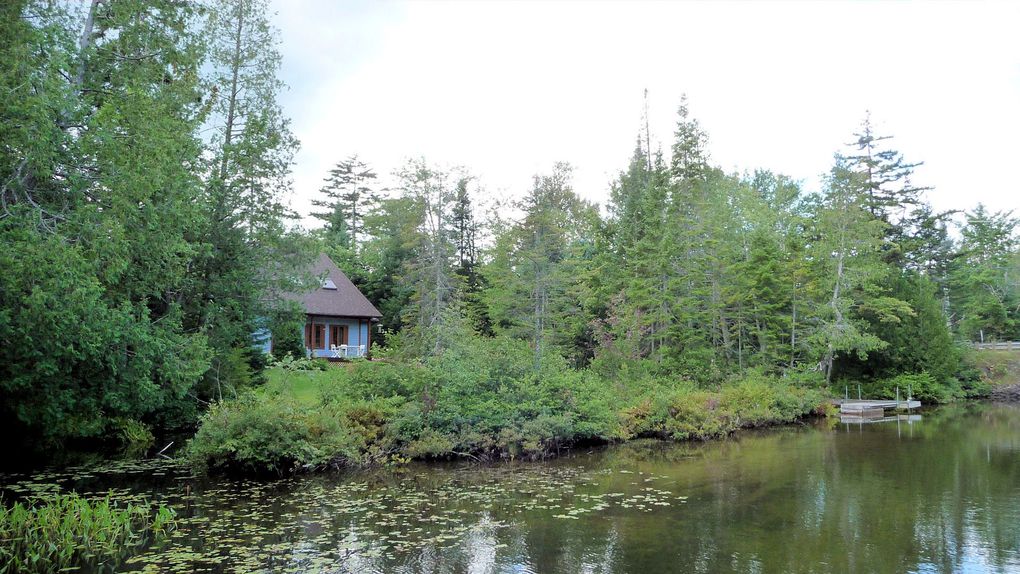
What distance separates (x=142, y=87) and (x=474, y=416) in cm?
1006

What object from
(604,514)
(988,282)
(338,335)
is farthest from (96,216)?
(988,282)

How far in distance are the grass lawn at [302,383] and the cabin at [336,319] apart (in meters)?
6.60

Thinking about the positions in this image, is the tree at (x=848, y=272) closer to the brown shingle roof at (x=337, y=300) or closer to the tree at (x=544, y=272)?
the tree at (x=544, y=272)

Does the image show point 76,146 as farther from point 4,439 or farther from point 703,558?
point 703,558

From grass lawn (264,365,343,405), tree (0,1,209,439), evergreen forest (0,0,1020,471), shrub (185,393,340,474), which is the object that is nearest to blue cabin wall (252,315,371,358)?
evergreen forest (0,0,1020,471)

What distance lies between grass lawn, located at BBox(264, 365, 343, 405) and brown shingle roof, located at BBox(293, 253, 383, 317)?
666cm

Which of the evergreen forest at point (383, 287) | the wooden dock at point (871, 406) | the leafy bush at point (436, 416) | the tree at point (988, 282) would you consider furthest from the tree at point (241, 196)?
the tree at point (988, 282)

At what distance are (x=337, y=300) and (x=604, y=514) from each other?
26.7m

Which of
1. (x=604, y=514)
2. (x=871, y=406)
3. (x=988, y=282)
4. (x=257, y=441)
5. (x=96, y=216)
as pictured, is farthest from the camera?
(x=988, y=282)

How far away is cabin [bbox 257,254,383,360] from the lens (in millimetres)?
32562

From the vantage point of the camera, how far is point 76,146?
1142 cm

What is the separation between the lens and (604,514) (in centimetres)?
966

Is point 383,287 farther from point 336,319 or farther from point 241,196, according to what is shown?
point 241,196

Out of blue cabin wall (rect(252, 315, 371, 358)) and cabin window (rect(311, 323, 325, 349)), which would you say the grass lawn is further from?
cabin window (rect(311, 323, 325, 349))
